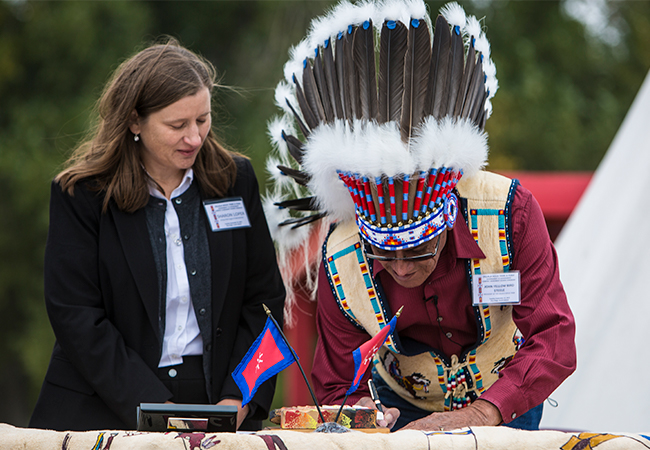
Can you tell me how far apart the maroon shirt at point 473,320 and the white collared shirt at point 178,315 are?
39 centimetres

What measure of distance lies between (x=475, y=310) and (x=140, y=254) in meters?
1.00

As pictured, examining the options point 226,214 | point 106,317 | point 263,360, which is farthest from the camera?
point 226,214

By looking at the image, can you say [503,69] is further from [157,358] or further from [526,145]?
[157,358]

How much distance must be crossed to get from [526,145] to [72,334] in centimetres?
903

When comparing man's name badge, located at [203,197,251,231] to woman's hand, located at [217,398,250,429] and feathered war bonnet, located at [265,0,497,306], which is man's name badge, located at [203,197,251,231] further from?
woman's hand, located at [217,398,250,429]

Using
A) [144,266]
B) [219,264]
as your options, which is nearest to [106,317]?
[144,266]

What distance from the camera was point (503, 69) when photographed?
→ 10375 millimetres

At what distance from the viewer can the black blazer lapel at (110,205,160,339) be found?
2135 millimetres

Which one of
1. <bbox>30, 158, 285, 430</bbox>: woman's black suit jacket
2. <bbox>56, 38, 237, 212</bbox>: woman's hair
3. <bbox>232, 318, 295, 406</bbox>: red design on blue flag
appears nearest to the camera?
<bbox>232, 318, 295, 406</bbox>: red design on blue flag

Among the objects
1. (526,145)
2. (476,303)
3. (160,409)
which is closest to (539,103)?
(526,145)

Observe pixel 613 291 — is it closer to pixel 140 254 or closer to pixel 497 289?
pixel 497 289

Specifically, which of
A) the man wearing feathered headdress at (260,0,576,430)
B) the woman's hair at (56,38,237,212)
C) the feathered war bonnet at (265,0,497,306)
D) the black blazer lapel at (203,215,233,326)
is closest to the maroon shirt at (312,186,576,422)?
the man wearing feathered headdress at (260,0,576,430)

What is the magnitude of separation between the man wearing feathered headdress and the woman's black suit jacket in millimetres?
318

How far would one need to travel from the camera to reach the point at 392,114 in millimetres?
1888
